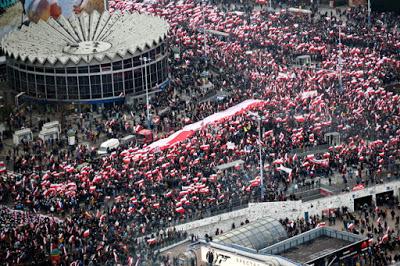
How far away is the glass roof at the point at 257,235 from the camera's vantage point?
369 ft

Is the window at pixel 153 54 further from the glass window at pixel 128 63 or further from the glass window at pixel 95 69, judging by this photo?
the glass window at pixel 95 69

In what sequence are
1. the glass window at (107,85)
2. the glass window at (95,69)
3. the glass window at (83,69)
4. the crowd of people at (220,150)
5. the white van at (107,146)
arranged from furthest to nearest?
the glass window at (107,85)
the glass window at (95,69)
the glass window at (83,69)
the white van at (107,146)
the crowd of people at (220,150)

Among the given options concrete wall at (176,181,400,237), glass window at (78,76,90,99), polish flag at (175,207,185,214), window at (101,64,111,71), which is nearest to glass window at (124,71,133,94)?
window at (101,64,111,71)

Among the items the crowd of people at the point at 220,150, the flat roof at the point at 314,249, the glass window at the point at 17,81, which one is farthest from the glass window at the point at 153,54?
the flat roof at the point at 314,249

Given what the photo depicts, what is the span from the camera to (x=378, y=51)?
168 metres

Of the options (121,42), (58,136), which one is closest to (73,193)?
(58,136)

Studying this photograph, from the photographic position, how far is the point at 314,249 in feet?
371

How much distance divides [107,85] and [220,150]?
25508mm

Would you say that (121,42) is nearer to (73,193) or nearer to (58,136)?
(58,136)

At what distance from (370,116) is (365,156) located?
11435 millimetres

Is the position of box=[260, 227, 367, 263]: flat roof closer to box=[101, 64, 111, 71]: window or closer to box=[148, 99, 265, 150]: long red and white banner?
box=[148, 99, 265, 150]: long red and white banner

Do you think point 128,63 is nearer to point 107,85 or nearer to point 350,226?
point 107,85

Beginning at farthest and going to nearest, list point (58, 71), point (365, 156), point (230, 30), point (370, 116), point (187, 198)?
1. point (230, 30)
2. point (58, 71)
3. point (370, 116)
4. point (365, 156)
5. point (187, 198)

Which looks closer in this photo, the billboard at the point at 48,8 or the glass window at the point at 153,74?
the glass window at the point at 153,74
